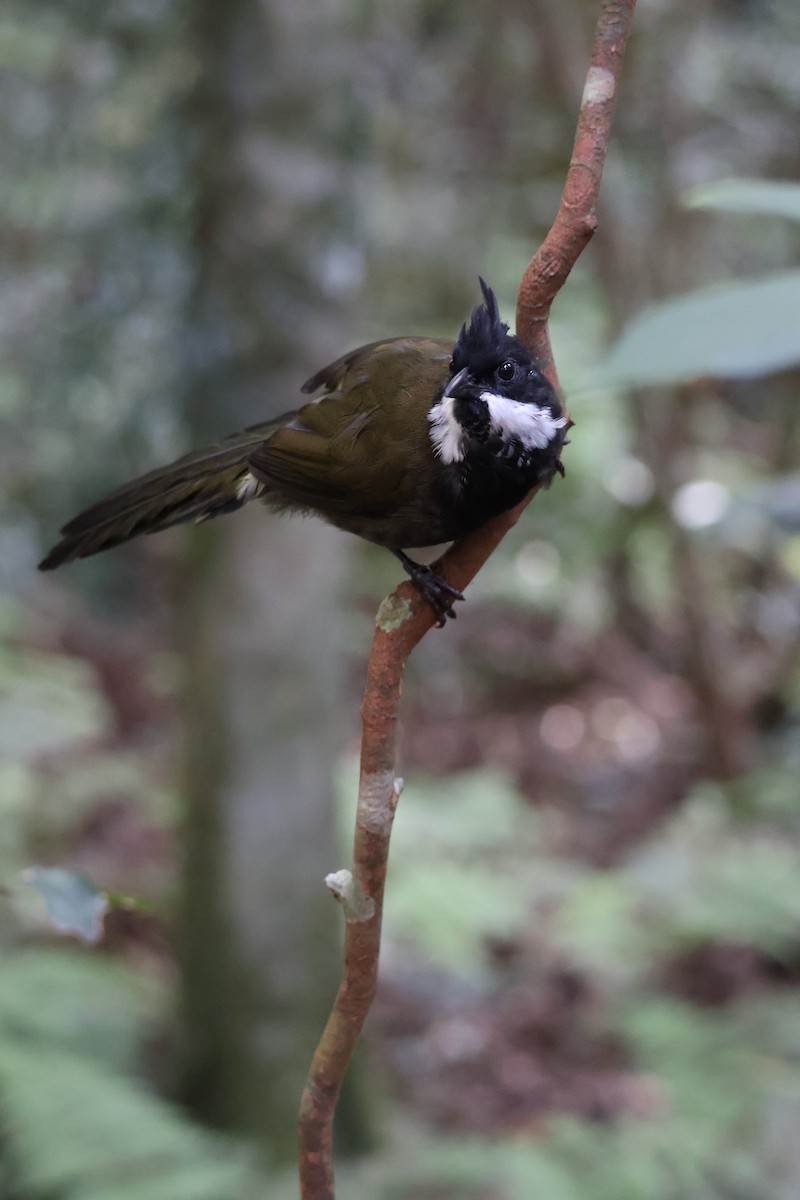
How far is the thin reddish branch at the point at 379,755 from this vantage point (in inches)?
36.4

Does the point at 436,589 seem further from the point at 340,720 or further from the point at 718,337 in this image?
the point at 340,720

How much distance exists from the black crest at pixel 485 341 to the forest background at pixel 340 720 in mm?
260

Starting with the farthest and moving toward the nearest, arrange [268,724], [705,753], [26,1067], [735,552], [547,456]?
A: [735,552], [705,753], [268,724], [26,1067], [547,456]

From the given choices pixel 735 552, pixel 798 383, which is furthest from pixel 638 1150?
pixel 735 552

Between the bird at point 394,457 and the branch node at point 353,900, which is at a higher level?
the bird at point 394,457

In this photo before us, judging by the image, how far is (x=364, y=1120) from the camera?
3.58 m

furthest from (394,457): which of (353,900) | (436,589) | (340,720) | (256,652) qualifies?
(340,720)

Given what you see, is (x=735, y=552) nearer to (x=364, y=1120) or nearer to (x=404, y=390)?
(x=364, y=1120)

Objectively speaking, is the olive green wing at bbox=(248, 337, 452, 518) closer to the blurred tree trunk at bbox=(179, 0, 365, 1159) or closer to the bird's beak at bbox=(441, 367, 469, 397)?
the bird's beak at bbox=(441, 367, 469, 397)

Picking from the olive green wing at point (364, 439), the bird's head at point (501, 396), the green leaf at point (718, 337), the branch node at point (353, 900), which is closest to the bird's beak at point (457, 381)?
the bird's head at point (501, 396)

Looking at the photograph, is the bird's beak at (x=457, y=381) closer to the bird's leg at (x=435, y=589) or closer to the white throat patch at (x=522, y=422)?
the white throat patch at (x=522, y=422)

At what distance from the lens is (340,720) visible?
3.63 meters

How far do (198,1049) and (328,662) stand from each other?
3.87ft

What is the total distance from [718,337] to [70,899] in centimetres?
84
